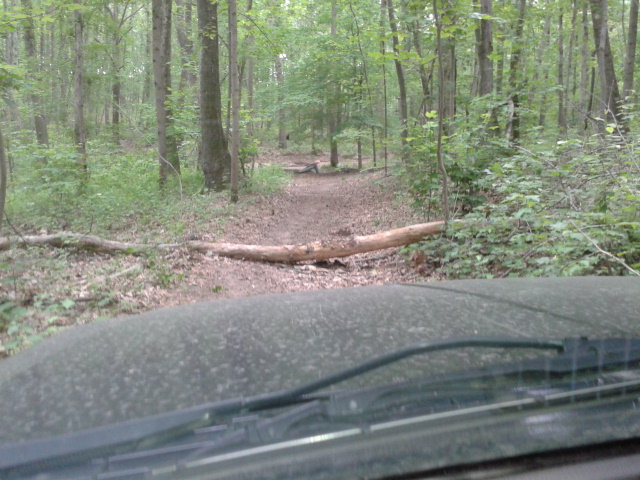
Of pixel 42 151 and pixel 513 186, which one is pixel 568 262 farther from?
pixel 42 151

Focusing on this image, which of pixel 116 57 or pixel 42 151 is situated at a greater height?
pixel 116 57

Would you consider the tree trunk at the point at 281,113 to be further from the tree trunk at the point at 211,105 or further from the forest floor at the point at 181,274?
the forest floor at the point at 181,274

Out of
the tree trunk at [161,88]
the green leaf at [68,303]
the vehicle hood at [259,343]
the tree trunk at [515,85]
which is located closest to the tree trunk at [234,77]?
the tree trunk at [161,88]

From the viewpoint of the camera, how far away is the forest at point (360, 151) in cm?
693

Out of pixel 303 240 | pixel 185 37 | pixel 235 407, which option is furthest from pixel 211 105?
pixel 235 407

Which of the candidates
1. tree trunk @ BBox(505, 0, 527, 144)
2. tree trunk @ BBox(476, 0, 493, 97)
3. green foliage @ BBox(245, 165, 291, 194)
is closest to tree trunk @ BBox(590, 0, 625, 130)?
tree trunk @ BBox(505, 0, 527, 144)

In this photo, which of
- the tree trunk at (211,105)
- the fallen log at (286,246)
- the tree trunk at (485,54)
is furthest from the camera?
the tree trunk at (211,105)

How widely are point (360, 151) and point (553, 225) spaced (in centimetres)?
2115

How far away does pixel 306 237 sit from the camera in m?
12.0

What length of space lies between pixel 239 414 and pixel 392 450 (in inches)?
20.6

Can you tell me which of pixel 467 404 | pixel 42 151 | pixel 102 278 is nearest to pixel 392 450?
pixel 467 404

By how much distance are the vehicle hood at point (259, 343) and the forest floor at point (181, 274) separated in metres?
3.20

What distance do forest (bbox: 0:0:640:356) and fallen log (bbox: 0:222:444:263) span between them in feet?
0.96

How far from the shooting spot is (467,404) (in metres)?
1.53
